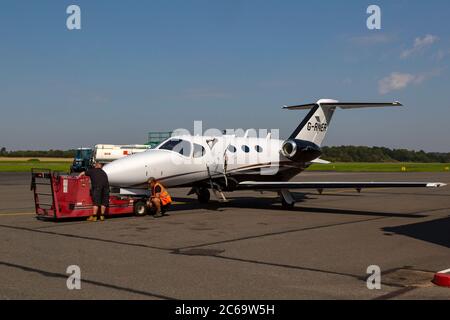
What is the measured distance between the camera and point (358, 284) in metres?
7.23

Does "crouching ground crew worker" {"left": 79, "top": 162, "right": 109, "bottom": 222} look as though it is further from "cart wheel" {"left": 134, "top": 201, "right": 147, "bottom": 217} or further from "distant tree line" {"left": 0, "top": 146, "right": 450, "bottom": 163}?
"distant tree line" {"left": 0, "top": 146, "right": 450, "bottom": 163}

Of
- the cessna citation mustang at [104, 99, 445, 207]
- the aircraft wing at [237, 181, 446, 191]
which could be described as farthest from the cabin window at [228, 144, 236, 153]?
the aircraft wing at [237, 181, 446, 191]

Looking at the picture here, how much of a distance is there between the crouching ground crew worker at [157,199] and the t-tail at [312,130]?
5748mm

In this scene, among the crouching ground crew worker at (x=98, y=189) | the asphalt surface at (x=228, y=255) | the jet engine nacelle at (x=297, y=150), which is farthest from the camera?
the jet engine nacelle at (x=297, y=150)

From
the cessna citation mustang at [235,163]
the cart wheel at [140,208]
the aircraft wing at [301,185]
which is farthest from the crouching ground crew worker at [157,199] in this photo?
the aircraft wing at [301,185]

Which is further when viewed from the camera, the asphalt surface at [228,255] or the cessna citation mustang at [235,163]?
the cessna citation mustang at [235,163]

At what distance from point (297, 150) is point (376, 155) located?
123 m

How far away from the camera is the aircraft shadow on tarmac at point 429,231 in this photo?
37.0ft

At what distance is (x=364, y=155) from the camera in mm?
133625

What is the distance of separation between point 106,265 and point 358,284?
12.7ft

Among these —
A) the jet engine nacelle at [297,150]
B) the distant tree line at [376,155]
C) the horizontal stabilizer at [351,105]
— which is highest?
the horizontal stabilizer at [351,105]
